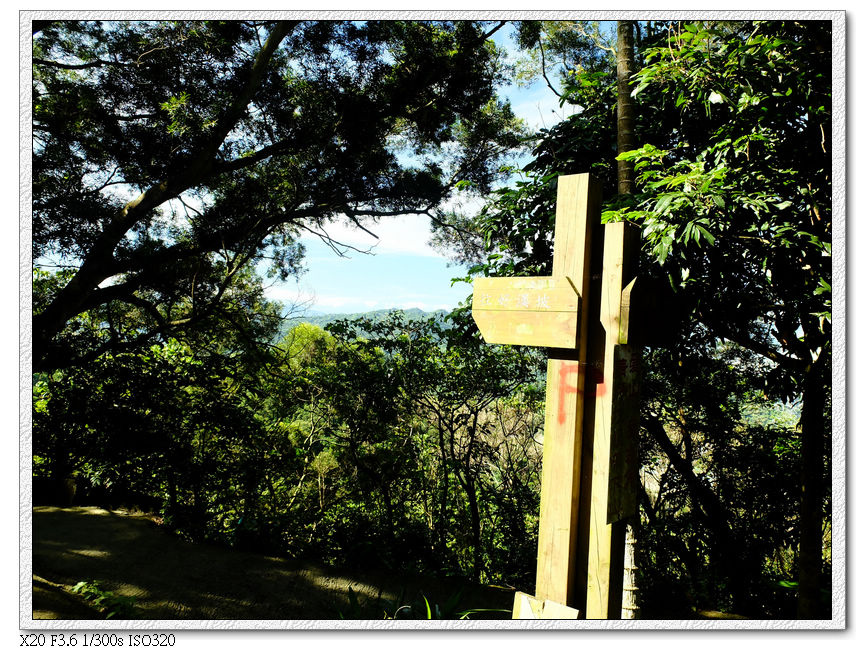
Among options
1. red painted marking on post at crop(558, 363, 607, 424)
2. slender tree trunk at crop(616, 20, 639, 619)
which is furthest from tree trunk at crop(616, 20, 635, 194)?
red painted marking on post at crop(558, 363, 607, 424)

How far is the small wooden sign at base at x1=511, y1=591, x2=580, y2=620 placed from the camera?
1161 mm

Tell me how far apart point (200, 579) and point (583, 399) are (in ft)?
10.9

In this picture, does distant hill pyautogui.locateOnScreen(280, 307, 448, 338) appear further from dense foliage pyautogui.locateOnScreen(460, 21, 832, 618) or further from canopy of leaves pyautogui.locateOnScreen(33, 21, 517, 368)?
dense foliage pyautogui.locateOnScreen(460, 21, 832, 618)

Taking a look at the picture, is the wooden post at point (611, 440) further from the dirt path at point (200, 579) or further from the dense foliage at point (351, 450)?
the dense foliage at point (351, 450)

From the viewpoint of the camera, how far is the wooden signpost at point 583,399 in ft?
3.79

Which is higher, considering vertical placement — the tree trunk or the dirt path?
the tree trunk

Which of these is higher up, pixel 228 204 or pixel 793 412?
pixel 228 204

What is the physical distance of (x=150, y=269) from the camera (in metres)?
3.35

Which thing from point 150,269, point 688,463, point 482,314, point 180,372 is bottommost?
point 688,463

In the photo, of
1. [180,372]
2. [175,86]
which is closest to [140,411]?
[180,372]

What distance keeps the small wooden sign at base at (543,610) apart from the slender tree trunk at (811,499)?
187cm

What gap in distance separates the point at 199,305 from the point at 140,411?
0.95 metres

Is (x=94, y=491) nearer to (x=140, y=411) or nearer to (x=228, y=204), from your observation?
(x=140, y=411)

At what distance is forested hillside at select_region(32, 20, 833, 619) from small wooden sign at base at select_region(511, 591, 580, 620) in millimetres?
1207
